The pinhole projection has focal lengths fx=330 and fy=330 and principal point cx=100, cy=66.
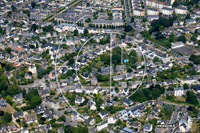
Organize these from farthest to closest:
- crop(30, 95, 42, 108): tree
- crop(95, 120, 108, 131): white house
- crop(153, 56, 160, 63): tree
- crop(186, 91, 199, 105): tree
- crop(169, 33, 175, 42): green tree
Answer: crop(169, 33, 175, 42): green tree < crop(153, 56, 160, 63): tree < crop(186, 91, 199, 105): tree < crop(30, 95, 42, 108): tree < crop(95, 120, 108, 131): white house

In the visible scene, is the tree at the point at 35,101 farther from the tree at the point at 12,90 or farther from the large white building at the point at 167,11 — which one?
the large white building at the point at 167,11

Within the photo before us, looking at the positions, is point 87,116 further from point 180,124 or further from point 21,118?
point 180,124

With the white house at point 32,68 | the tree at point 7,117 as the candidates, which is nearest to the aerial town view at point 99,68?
the tree at point 7,117

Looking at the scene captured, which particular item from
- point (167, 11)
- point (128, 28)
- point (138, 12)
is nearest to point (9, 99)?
point (128, 28)

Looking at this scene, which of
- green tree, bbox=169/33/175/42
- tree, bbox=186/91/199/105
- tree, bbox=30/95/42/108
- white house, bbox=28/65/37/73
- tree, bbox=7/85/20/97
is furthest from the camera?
green tree, bbox=169/33/175/42

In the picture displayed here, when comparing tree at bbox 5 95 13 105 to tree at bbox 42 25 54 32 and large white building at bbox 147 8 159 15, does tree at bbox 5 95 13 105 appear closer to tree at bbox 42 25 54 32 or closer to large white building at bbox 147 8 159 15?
tree at bbox 42 25 54 32

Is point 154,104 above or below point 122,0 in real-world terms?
below

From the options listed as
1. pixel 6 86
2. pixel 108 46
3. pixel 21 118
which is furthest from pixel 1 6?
pixel 21 118

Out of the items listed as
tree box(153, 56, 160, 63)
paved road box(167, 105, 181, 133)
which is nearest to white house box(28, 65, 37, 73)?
tree box(153, 56, 160, 63)
